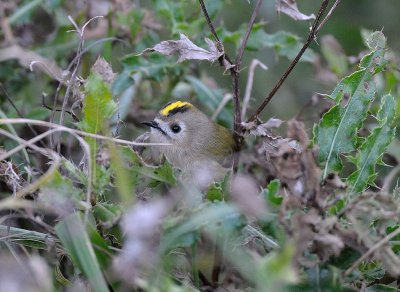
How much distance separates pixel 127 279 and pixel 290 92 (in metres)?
3.55

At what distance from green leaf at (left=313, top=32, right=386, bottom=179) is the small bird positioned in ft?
3.32

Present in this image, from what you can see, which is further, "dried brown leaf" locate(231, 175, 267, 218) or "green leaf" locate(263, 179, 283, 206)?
"green leaf" locate(263, 179, 283, 206)

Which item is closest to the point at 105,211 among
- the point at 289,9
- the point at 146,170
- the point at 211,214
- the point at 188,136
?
the point at 146,170

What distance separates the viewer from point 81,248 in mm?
1753

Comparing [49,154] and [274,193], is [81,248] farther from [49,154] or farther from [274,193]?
[274,193]

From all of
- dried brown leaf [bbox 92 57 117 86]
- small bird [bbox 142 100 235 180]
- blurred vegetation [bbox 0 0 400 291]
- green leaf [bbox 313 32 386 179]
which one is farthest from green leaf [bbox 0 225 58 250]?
small bird [bbox 142 100 235 180]

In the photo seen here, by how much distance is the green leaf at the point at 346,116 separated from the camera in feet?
7.34

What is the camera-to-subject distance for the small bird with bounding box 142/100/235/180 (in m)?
3.36

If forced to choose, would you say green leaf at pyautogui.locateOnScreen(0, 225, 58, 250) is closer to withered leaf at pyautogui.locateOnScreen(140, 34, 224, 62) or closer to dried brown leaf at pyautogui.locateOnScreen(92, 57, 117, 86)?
dried brown leaf at pyautogui.locateOnScreen(92, 57, 117, 86)

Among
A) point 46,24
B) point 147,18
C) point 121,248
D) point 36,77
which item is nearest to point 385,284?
point 121,248

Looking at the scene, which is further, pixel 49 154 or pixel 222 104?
pixel 222 104

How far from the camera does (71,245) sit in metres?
1.77

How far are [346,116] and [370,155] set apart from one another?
0.49ft

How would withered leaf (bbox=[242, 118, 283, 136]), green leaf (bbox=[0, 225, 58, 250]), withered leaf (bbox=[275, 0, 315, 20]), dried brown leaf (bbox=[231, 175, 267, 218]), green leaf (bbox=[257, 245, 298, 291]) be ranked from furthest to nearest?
withered leaf (bbox=[275, 0, 315, 20]) → withered leaf (bbox=[242, 118, 283, 136]) → green leaf (bbox=[0, 225, 58, 250]) → dried brown leaf (bbox=[231, 175, 267, 218]) → green leaf (bbox=[257, 245, 298, 291])
